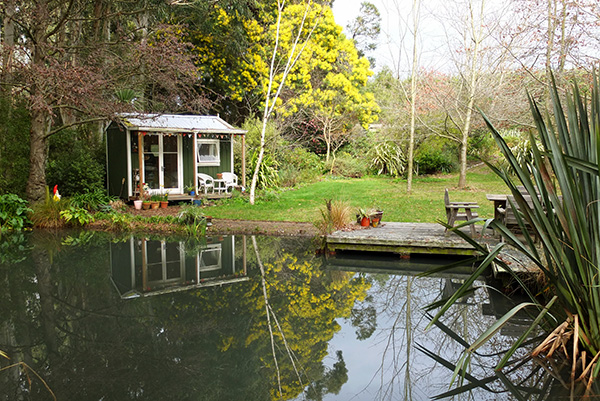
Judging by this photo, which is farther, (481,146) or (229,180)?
(481,146)

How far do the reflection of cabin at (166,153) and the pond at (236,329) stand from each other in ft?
19.4

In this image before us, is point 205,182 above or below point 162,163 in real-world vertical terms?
below

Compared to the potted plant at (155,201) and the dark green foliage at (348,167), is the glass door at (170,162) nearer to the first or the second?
the potted plant at (155,201)

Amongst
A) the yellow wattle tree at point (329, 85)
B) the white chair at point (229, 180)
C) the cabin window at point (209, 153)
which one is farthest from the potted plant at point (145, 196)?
the yellow wattle tree at point (329, 85)

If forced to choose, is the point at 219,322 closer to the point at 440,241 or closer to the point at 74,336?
the point at 74,336

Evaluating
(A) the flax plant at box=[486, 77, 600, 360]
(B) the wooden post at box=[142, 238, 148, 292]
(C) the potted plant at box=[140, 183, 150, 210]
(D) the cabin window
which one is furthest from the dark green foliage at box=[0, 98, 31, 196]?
(A) the flax plant at box=[486, 77, 600, 360]

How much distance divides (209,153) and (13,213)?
6317 mm

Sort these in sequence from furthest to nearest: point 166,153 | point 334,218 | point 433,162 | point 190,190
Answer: point 433,162
point 166,153
point 190,190
point 334,218

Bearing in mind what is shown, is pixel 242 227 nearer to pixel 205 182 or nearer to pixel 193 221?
pixel 193 221

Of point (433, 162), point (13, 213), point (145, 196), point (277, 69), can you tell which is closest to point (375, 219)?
point (277, 69)

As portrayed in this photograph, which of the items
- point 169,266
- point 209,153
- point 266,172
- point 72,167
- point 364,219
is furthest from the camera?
point 266,172

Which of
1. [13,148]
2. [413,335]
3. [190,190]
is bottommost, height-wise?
[413,335]

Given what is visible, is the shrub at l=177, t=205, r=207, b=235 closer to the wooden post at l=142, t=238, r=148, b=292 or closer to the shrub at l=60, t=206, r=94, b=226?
the wooden post at l=142, t=238, r=148, b=292

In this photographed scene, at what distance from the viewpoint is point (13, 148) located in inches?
503
